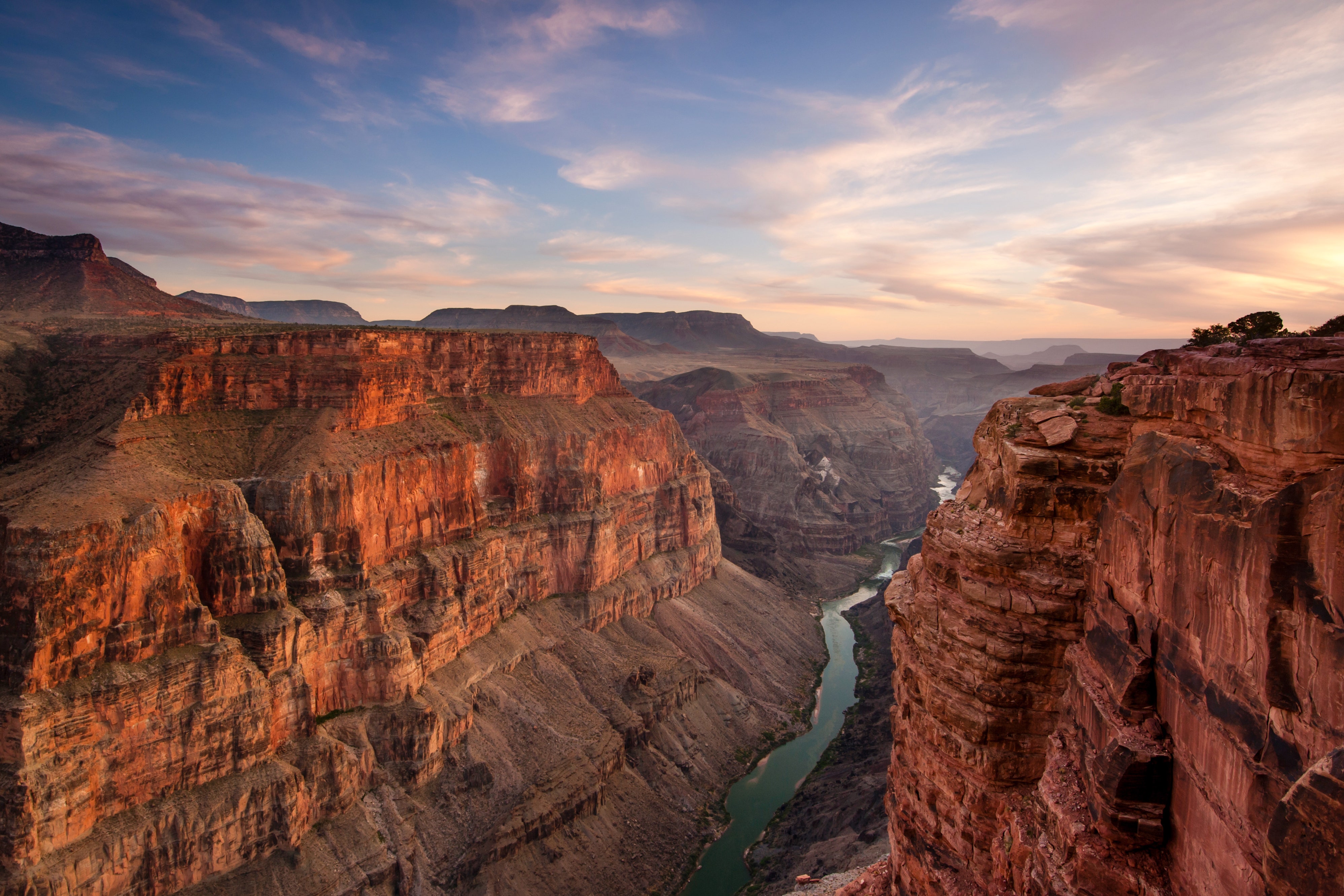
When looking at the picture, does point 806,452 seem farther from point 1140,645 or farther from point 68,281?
point 1140,645

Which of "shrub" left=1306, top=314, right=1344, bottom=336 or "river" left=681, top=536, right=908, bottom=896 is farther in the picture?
"river" left=681, top=536, right=908, bottom=896

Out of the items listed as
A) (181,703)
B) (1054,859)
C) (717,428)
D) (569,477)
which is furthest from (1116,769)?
(717,428)

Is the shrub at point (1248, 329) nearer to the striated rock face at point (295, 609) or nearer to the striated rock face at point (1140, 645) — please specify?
the striated rock face at point (1140, 645)

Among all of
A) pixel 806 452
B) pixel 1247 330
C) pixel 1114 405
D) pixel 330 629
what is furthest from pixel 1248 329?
pixel 806 452

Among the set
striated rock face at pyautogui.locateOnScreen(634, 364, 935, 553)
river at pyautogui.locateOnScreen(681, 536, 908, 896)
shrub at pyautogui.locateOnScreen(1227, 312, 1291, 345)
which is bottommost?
river at pyautogui.locateOnScreen(681, 536, 908, 896)

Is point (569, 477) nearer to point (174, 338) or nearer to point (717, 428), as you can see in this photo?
point (174, 338)

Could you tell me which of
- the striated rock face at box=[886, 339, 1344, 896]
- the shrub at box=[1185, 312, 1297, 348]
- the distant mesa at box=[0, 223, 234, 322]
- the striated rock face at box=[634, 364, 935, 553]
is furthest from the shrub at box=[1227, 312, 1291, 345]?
the striated rock face at box=[634, 364, 935, 553]

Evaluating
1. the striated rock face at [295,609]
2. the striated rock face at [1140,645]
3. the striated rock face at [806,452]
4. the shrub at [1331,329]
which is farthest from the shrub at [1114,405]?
the striated rock face at [806,452]

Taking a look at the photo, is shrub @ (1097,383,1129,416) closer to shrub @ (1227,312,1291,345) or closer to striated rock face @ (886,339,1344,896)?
striated rock face @ (886,339,1344,896)
